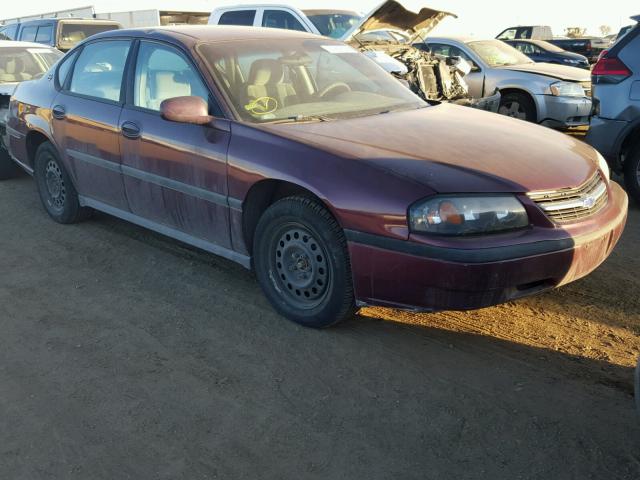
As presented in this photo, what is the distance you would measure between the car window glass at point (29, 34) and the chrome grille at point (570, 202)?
14.0m

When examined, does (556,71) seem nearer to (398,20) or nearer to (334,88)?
(398,20)

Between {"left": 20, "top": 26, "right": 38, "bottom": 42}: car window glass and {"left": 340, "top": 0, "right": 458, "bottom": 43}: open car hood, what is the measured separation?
345 inches

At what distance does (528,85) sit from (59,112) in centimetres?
684

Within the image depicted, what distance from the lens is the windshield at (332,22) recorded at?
10.8 metres

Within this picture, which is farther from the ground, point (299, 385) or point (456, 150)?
point (456, 150)

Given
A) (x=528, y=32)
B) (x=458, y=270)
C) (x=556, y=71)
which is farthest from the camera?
(x=528, y=32)

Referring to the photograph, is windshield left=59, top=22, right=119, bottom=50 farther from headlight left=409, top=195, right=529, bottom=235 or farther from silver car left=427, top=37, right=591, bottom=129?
headlight left=409, top=195, right=529, bottom=235

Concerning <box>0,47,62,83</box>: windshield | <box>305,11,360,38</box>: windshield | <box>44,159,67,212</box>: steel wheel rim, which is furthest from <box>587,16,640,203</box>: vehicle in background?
<box>0,47,62,83</box>: windshield

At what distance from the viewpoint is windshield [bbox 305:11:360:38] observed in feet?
35.5

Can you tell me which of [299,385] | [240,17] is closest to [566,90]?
[240,17]

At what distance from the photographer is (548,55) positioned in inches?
680

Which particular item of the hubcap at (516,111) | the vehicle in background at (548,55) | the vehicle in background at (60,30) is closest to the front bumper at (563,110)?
the hubcap at (516,111)

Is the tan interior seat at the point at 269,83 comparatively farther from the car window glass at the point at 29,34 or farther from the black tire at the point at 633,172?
the car window glass at the point at 29,34

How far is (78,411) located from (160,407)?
0.37m
